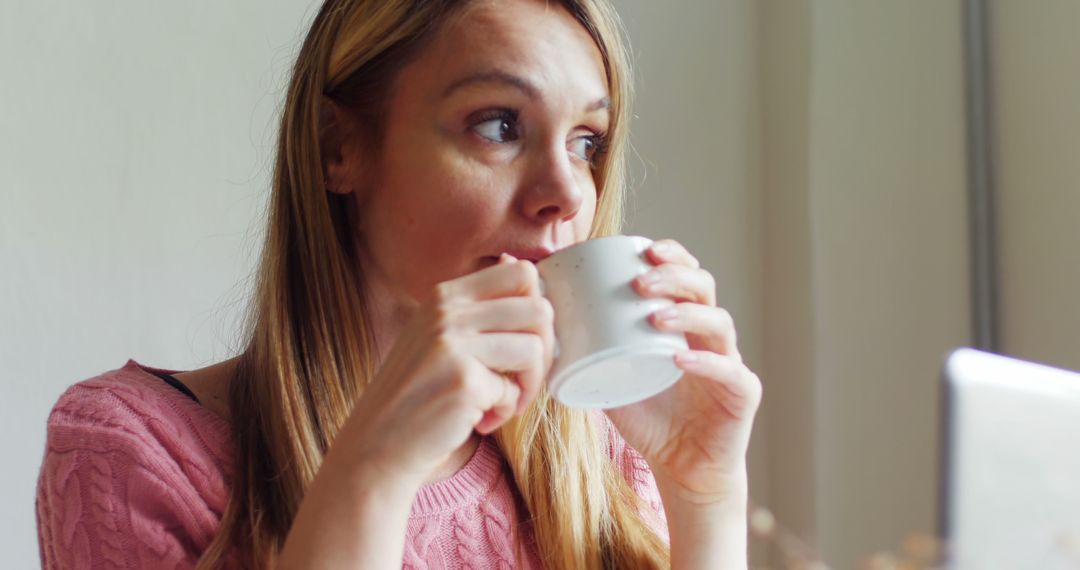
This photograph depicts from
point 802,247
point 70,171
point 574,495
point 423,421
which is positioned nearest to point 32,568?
point 70,171

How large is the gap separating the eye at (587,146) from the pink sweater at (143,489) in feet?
1.27

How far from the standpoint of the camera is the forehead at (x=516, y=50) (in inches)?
36.3

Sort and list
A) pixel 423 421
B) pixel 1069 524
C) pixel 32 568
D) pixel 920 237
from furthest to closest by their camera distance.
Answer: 1. pixel 920 237
2. pixel 32 568
3. pixel 423 421
4. pixel 1069 524

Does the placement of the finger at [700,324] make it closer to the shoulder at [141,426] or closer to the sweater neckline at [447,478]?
the sweater neckline at [447,478]

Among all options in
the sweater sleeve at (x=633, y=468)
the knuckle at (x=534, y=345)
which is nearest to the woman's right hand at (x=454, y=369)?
the knuckle at (x=534, y=345)

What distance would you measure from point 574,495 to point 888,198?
0.85m

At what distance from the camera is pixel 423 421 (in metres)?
0.67

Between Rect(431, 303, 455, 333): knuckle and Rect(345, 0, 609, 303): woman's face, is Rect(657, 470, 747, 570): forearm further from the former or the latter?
Rect(431, 303, 455, 333): knuckle

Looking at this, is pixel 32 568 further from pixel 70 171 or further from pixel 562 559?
pixel 562 559

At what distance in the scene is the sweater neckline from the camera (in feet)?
3.23

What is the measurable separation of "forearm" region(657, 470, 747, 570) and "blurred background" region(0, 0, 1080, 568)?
0.74 metres

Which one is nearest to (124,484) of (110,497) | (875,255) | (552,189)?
(110,497)

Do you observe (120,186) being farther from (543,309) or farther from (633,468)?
(543,309)

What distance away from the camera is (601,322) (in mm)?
654
